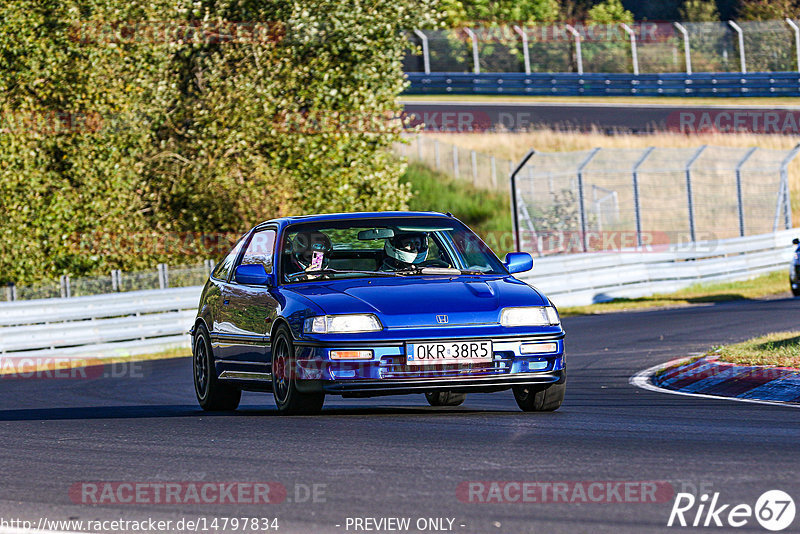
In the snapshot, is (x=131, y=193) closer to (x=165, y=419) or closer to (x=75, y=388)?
(x=75, y=388)

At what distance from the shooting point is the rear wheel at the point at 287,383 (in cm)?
962

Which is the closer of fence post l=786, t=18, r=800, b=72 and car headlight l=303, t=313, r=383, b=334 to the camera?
car headlight l=303, t=313, r=383, b=334

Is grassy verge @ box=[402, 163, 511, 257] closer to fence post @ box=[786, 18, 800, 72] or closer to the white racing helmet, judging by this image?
fence post @ box=[786, 18, 800, 72]

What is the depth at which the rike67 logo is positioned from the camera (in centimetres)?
554

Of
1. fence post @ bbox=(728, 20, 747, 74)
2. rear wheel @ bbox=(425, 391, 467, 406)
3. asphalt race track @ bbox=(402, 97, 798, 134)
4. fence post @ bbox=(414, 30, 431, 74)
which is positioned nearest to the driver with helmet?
rear wheel @ bbox=(425, 391, 467, 406)

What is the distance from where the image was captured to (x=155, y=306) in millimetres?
23266

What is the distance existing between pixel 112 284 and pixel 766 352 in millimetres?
13531

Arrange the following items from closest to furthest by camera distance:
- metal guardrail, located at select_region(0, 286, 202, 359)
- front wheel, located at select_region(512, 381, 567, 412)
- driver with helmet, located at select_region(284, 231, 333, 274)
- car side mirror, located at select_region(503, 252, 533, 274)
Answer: front wheel, located at select_region(512, 381, 567, 412), driver with helmet, located at select_region(284, 231, 333, 274), car side mirror, located at select_region(503, 252, 533, 274), metal guardrail, located at select_region(0, 286, 202, 359)

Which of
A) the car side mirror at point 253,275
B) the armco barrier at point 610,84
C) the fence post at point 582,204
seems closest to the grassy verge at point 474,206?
the fence post at point 582,204

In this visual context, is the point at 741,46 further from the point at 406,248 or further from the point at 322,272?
the point at 322,272

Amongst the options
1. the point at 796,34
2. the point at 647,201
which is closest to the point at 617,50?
the point at 796,34

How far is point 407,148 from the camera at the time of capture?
4381 centimetres

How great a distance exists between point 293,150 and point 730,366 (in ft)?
57.5

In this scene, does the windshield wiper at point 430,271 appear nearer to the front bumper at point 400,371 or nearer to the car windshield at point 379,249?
the car windshield at point 379,249
